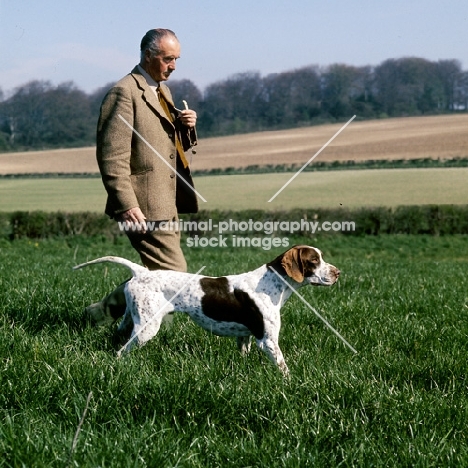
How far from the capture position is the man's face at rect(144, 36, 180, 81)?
5.52 metres

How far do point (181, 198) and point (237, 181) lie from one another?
30.9 m

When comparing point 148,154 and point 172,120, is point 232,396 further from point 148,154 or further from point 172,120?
point 172,120

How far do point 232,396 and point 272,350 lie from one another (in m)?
0.94

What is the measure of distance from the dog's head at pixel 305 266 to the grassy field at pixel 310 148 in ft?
111

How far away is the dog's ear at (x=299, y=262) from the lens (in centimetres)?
504

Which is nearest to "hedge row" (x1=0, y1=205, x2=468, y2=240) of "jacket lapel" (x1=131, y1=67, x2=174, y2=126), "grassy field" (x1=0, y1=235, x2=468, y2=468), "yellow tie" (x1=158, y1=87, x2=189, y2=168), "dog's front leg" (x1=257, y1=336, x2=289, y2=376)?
"yellow tie" (x1=158, y1=87, x2=189, y2=168)

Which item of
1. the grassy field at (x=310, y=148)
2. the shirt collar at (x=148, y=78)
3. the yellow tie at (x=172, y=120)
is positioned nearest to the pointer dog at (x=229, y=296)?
the yellow tie at (x=172, y=120)

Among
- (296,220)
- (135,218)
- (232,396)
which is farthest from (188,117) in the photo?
(296,220)

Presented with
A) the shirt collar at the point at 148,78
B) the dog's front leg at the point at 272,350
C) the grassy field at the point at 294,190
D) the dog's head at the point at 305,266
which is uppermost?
the shirt collar at the point at 148,78

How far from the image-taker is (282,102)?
4050 centimetres

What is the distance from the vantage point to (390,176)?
119 feet

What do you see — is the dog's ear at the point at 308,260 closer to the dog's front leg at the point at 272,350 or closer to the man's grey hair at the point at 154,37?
the dog's front leg at the point at 272,350

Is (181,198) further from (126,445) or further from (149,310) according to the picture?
(126,445)

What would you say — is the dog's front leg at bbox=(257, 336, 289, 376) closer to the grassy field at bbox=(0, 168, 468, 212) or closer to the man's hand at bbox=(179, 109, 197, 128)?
the man's hand at bbox=(179, 109, 197, 128)
